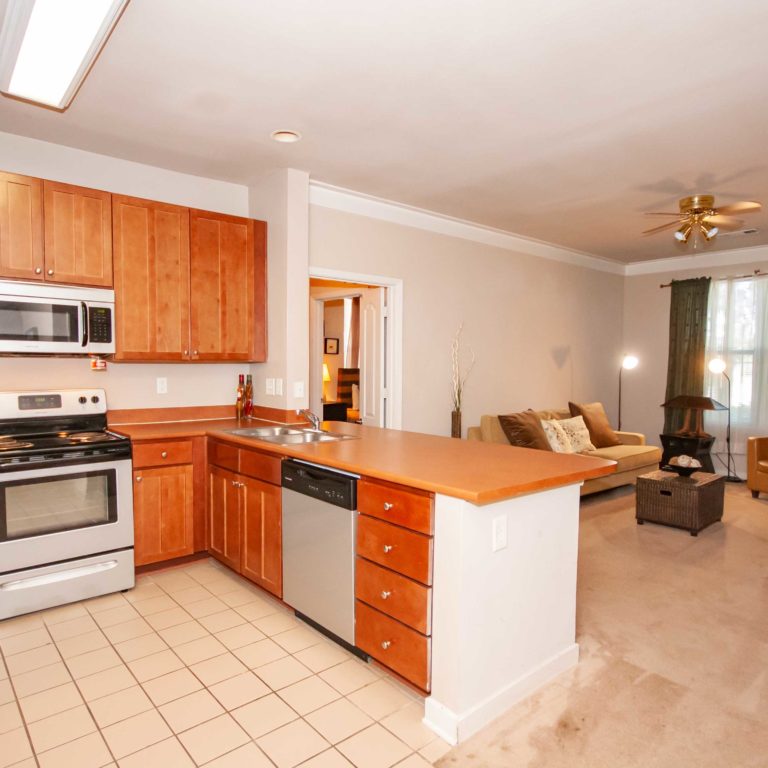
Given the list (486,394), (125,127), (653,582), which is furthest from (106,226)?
(653,582)

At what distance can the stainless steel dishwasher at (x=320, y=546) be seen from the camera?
2309mm

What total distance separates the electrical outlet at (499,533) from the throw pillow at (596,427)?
4.05 meters

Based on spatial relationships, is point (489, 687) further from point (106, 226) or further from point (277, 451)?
point (106, 226)

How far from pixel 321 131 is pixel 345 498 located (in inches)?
79.4

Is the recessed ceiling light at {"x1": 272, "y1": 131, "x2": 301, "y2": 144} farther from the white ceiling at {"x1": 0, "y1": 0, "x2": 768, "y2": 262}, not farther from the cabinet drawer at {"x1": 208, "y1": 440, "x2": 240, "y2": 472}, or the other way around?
the cabinet drawer at {"x1": 208, "y1": 440, "x2": 240, "y2": 472}

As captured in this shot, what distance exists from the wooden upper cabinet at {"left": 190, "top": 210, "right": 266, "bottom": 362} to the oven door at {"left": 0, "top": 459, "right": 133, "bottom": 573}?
0.98 m

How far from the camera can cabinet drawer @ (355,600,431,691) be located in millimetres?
1978

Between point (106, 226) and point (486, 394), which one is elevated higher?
point (106, 226)

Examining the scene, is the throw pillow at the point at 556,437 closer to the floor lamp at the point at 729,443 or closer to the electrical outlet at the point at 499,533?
the floor lamp at the point at 729,443

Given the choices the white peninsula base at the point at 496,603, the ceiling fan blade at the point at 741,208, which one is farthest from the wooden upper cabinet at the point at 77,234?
the ceiling fan blade at the point at 741,208

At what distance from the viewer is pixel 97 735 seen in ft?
6.24

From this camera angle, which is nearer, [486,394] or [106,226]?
[106,226]

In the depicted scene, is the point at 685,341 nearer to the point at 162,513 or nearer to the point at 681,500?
the point at 681,500

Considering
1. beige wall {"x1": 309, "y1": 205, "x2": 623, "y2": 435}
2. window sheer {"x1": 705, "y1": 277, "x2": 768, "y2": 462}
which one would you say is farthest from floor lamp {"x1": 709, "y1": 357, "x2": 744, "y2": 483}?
beige wall {"x1": 309, "y1": 205, "x2": 623, "y2": 435}
